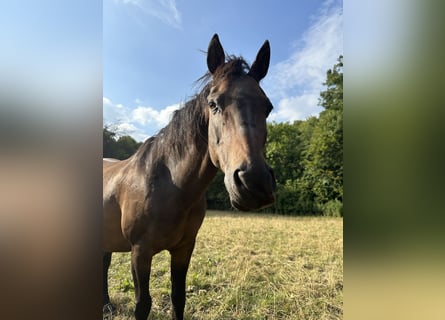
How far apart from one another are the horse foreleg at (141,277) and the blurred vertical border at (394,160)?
153 cm

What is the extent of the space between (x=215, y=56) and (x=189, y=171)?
88 cm

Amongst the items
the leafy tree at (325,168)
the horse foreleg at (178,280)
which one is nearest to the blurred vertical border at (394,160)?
the horse foreleg at (178,280)

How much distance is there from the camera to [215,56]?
5.78 ft

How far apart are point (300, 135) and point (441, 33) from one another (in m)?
8.41

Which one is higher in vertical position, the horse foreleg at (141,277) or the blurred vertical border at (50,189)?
the blurred vertical border at (50,189)

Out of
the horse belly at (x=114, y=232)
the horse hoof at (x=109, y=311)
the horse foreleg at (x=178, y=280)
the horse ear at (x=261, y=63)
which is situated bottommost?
the horse hoof at (x=109, y=311)

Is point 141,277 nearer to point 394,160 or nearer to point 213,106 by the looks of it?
point 213,106

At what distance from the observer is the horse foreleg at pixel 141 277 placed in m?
1.87

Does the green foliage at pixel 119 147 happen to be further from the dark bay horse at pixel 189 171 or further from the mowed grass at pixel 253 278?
the mowed grass at pixel 253 278

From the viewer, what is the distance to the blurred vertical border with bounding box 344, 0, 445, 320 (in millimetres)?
602

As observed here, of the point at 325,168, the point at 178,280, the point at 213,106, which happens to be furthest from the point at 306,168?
the point at 213,106

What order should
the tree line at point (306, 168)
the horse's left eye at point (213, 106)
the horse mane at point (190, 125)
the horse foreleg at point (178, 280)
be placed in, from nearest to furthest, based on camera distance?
1. the horse's left eye at point (213, 106)
2. the horse mane at point (190, 125)
3. the horse foreleg at point (178, 280)
4. the tree line at point (306, 168)

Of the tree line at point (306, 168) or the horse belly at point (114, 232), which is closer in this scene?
the horse belly at point (114, 232)

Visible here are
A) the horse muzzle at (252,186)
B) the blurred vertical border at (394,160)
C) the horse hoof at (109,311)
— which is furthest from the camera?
the horse hoof at (109,311)
